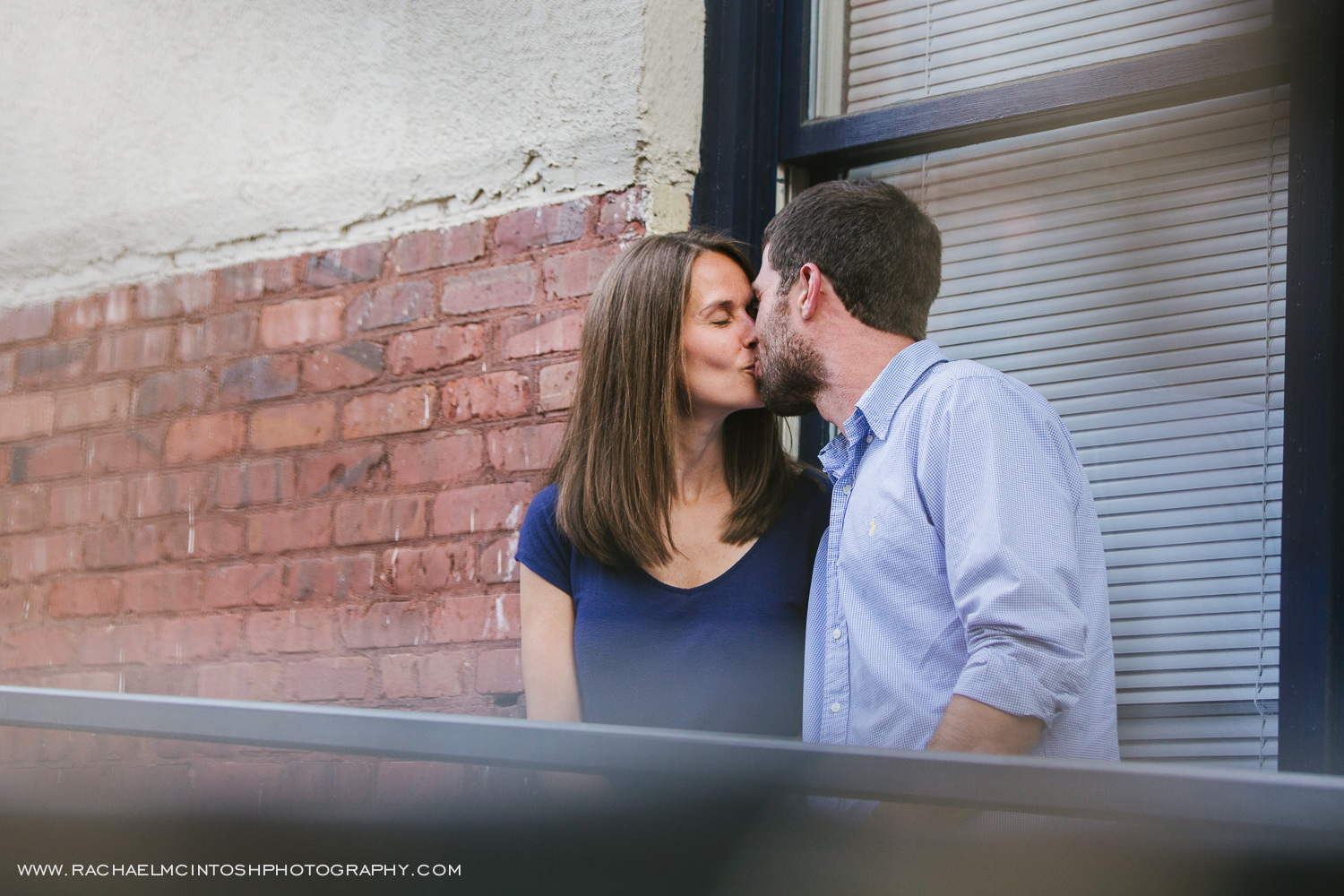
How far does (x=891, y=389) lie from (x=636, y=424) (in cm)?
39

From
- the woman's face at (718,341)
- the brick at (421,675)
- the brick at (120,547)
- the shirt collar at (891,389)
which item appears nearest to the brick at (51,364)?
the brick at (120,547)

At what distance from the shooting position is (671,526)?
177cm

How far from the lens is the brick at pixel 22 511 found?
254 centimetres

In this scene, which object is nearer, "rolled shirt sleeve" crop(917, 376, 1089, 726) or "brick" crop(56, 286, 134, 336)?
"rolled shirt sleeve" crop(917, 376, 1089, 726)

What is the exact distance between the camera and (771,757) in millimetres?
577

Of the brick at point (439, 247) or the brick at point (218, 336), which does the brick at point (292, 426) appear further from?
the brick at point (439, 247)

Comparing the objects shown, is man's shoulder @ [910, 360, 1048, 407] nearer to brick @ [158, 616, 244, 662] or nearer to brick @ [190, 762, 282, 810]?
brick @ [190, 762, 282, 810]

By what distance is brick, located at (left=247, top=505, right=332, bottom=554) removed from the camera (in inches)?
87.3

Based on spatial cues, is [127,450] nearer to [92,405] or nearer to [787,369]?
[92,405]

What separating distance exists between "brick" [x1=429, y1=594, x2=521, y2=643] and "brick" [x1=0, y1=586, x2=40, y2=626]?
1027 mm

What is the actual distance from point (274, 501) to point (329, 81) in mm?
814

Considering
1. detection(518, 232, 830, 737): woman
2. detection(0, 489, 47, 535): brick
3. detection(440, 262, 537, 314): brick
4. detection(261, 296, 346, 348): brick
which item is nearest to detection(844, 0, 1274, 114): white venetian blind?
detection(518, 232, 830, 737): woman

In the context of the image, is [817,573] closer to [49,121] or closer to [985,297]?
[985,297]

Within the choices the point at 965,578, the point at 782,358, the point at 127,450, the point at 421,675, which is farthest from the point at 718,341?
the point at 127,450
